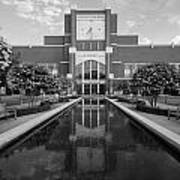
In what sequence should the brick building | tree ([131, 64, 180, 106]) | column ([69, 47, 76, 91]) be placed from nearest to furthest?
tree ([131, 64, 180, 106]) < column ([69, 47, 76, 91]) < the brick building

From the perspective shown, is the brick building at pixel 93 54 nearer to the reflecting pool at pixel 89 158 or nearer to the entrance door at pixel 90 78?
the entrance door at pixel 90 78

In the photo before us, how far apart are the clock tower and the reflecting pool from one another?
50.3 metres

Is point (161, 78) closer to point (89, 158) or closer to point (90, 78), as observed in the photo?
point (89, 158)

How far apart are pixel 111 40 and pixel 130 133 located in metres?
52.7

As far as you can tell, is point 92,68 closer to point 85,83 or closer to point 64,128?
point 85,83

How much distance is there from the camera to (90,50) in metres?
59.3

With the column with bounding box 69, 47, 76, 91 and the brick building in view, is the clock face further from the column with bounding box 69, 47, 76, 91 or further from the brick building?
the column with bounding box 69, 47, 76, 91

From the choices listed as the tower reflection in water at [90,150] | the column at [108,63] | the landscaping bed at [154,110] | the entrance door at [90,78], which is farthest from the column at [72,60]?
the tower reflection in water at [90,150]

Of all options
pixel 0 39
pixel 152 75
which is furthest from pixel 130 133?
pixel 152 75

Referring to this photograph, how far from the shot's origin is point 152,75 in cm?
1655

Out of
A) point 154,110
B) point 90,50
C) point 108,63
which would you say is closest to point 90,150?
point 154,110

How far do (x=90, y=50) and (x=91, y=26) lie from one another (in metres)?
6.81

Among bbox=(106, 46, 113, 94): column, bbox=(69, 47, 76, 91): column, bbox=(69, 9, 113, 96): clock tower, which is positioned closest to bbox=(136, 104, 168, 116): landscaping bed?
bbox=(106, 46, 113, 94): column

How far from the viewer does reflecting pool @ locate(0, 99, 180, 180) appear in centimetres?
516
